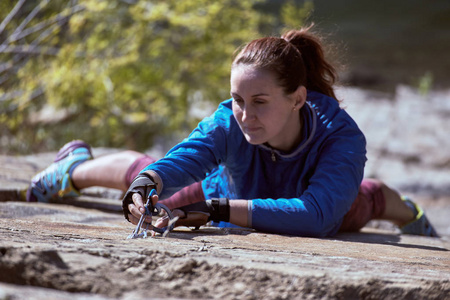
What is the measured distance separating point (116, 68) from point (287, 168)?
308 centimetres

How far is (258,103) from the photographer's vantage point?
2.21 metres

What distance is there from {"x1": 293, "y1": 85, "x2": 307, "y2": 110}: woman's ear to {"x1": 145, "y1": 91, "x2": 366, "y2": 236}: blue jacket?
0.25 ft

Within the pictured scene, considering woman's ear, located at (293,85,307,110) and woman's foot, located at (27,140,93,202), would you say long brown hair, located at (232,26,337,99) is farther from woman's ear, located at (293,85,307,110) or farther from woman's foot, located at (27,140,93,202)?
woman's foot, located at (27,140,93,202)

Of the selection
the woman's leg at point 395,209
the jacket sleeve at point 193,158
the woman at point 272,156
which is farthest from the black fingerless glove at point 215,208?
the woman's leg at point 395,209

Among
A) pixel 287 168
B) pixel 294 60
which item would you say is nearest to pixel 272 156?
pixel 287 168

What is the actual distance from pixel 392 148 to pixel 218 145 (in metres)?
4.76

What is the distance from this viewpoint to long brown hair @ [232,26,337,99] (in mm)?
2238

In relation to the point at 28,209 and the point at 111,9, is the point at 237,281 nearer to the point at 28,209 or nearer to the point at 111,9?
the point at 28,209

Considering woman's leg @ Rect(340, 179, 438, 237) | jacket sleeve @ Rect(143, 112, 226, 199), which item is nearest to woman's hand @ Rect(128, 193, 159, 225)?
jacket sleeve @ Rect(143, 112, 226, 199)

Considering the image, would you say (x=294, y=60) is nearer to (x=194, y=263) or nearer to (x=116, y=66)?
(x=194, y=263)

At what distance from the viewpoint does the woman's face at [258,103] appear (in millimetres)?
2191

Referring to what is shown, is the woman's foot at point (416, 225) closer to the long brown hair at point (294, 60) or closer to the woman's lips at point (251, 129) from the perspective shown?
the long brown hair at point (294, 60)

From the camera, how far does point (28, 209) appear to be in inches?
103

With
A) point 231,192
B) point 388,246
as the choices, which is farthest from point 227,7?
point 388,246
